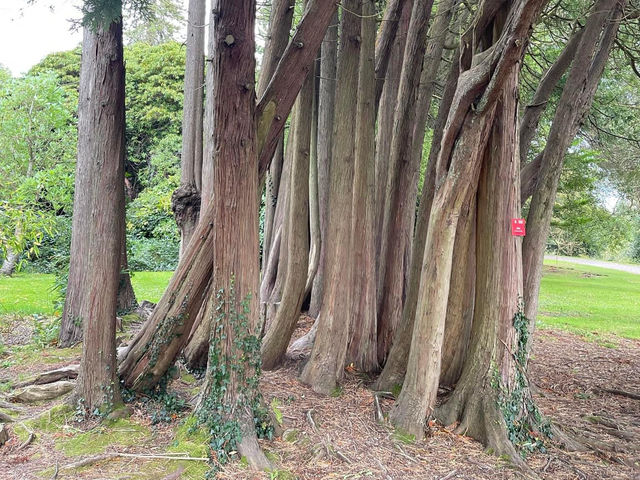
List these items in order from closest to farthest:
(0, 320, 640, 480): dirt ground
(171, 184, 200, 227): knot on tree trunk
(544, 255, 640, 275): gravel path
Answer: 1. (0, 320, 640, 480): dirt ground
2. (171, 184, 200, 227): knot on tree trunk
3. (544, 255, 640, 275): gravel path

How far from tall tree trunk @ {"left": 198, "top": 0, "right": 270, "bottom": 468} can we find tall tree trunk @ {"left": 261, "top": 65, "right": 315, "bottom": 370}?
6.65ft

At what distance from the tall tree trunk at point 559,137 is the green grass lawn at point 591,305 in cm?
676

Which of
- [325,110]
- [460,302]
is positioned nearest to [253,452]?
[460,302]

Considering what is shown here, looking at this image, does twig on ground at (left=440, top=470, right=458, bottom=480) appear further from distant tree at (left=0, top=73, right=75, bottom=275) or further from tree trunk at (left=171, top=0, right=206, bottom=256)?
distant tree at (left=0, top=73, right=75, bottom=275)

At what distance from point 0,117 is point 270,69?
1281cm

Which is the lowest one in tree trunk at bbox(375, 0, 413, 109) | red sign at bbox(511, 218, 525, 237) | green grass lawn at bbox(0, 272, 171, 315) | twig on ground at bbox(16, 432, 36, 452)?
twig on ground at bbox(16, 432, 36, 452)

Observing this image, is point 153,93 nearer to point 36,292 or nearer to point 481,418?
point 36,292

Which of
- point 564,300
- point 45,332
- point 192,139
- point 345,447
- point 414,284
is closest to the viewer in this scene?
point 345,447

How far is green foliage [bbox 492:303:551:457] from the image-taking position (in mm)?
4750

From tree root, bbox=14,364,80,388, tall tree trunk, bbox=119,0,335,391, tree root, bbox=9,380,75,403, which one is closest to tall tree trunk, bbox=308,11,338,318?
tall tree trunk, bbox=119,0,335,391

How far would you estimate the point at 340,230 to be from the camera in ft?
20.6

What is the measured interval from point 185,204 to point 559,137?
586 centimetres

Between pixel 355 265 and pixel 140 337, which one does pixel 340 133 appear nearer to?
pixel 355 265

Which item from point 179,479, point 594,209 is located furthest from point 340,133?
point 594,209
